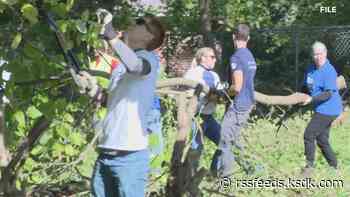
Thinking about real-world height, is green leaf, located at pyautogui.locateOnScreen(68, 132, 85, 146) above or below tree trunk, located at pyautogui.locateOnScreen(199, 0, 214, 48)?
below

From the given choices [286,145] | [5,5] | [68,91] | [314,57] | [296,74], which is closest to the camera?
[5,5]

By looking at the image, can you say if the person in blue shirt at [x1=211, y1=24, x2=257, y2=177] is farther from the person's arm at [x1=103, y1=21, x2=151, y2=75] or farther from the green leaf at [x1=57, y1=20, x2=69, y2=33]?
the green leaf at [x1=57, y1=20, x2=69, y2=33]

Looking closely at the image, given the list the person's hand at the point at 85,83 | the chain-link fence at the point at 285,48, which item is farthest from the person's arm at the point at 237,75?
the chain-link fence at the point at 285,48

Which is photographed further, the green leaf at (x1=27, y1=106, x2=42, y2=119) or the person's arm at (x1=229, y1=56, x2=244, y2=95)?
the person's arm at (x1=229, y1=56, x2=244, y2=95)

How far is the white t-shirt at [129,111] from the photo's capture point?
3967mm

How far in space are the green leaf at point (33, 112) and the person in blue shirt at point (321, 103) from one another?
388cm

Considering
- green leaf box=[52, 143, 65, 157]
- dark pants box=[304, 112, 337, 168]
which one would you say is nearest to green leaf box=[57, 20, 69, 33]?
green leaf box=[52, 143, 65, 157]

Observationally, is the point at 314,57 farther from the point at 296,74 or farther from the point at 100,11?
the point at 296,74

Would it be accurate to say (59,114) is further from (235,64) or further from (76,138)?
(235,64)

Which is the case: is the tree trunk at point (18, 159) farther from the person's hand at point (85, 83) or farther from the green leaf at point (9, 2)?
the green leaf at point (9, 2)

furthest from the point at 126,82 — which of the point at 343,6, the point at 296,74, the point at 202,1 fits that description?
the point at 343,6

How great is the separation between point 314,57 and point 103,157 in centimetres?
458

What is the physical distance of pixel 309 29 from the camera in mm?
16422

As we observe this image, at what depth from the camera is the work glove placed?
3484 millimetres
